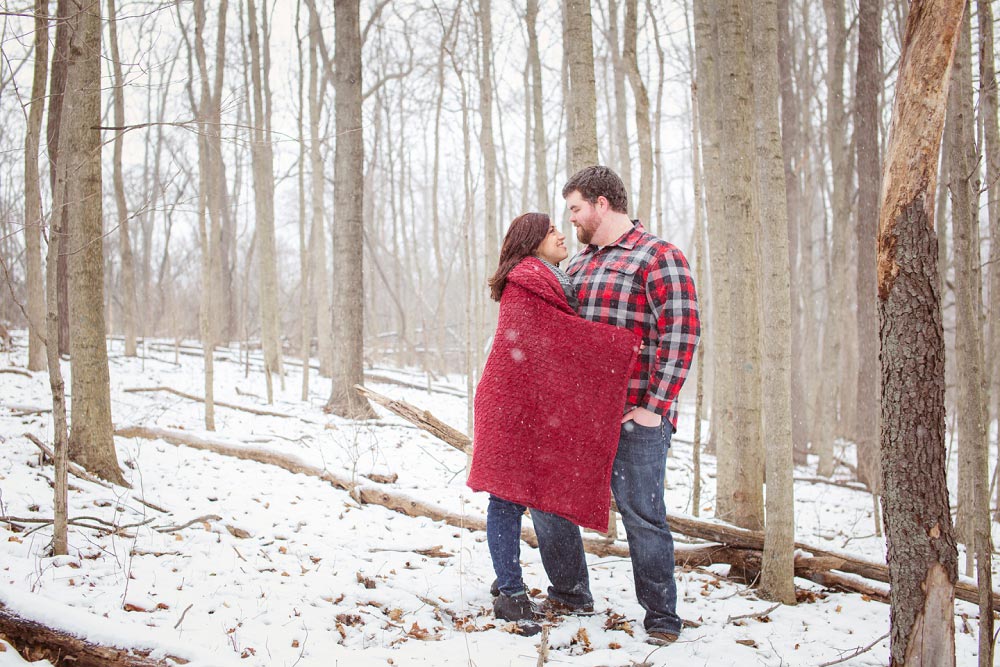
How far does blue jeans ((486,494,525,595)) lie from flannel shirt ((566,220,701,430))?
776 millimetres

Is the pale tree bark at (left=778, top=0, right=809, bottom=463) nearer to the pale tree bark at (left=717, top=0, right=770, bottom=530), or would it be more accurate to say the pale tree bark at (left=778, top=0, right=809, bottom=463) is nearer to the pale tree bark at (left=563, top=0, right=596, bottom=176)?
the pale tree bark at (left=717, top=0, right=770, bottom=530)

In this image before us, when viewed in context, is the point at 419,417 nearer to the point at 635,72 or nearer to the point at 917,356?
the point at 917,356

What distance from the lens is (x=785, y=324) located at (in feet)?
11.3

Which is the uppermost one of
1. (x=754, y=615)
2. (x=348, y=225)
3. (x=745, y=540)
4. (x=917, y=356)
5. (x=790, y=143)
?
(x=790, y=143)

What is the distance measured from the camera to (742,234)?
4.15 meters

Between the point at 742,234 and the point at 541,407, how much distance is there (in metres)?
2.02

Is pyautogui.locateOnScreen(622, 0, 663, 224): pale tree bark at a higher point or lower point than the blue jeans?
higher

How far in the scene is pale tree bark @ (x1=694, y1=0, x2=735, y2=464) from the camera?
571cm

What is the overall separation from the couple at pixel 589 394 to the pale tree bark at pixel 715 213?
2642mm

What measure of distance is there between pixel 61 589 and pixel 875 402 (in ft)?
27.9

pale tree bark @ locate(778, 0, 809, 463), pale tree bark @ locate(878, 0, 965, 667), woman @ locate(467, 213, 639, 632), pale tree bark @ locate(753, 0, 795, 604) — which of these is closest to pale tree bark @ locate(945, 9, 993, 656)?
pale tree bark @ locate(878, 0, 965, 667)

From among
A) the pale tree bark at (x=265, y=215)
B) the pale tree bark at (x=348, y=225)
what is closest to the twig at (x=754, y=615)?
the pale tree bark at (x=348, y=225)

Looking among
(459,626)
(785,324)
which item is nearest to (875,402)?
(785,324)

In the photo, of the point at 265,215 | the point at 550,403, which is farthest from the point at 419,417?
the point at 265,215
